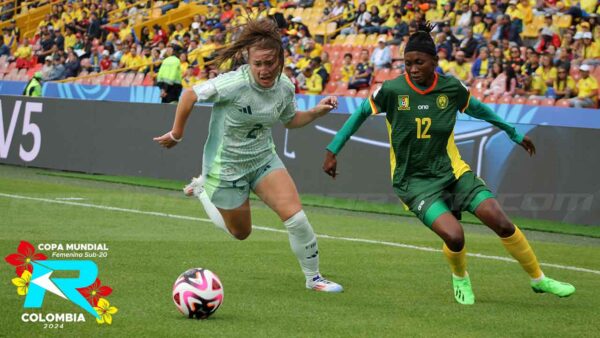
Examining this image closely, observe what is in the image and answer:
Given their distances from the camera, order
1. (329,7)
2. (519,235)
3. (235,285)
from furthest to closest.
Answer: (329,7) < (235,285) < (519,235)

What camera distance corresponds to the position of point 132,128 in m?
20.2

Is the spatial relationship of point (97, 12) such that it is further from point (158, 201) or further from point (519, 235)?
point (519, 235)

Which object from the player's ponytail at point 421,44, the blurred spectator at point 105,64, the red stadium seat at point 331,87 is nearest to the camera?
the player's ponytail at point 421,44

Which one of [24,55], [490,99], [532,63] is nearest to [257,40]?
[490,99]

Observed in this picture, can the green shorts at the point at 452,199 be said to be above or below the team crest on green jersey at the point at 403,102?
below

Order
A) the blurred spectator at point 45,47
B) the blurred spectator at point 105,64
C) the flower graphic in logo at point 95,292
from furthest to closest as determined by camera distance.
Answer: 1. the blurred spectator at point 45,47
2. the blurred spectator at point 105,64
3. the flower graphic in logo at point 95,292

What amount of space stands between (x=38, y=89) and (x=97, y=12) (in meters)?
11.8

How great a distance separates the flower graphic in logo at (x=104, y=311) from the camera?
716cm

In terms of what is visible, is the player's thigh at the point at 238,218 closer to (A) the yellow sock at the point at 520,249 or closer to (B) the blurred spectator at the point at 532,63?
(A) the yellow sock at the point at 520,249

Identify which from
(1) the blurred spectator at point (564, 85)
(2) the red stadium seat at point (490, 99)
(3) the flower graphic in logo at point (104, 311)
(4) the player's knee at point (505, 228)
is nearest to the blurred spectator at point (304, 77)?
(2) the red stadium seat at point (490, 99)

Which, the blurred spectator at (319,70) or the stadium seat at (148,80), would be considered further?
the stadium seat at (148,80)

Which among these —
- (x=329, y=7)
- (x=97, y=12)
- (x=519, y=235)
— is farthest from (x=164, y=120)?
(x=97, y=12)

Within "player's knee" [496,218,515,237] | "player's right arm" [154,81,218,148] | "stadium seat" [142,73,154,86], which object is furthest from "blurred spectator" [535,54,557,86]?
"stadium seat" [142,73,154,86]

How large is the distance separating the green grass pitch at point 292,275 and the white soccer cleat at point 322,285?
3.8 inches
